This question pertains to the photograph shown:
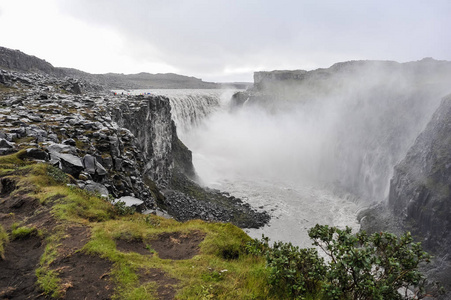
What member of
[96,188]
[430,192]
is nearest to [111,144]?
[96,188]

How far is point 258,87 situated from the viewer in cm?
11912

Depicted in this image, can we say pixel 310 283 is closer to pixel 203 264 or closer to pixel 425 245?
pixel 203 264

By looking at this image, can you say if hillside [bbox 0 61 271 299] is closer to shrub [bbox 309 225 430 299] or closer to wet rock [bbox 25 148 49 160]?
wet rock [bbox 25 148 49 160]

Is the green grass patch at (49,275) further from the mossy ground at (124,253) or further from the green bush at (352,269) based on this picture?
the green bush at (352,269)

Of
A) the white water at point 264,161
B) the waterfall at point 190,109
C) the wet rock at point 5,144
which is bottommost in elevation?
the white water at point 264,161

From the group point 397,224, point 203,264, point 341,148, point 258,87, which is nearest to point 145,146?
point 203,264

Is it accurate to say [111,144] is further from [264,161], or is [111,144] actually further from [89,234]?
[264,161]

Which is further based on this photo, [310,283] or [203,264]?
[203,264]

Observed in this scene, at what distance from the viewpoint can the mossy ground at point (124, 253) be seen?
22.2 feet

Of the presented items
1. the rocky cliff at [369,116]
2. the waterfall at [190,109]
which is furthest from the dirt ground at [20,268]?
the waterfall at [190,109]

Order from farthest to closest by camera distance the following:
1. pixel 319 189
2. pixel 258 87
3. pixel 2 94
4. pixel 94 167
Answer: pixel 258 87 → pixel 319 189 → pixel 2 94 → pixel 94 167

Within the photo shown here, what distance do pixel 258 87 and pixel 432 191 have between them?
95.8 metres

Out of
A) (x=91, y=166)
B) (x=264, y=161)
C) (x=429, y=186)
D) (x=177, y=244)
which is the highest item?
(x=91, y=166)

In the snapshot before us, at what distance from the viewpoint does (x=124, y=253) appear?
321 inches
